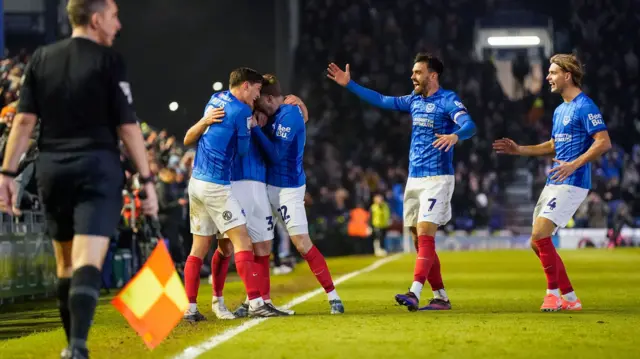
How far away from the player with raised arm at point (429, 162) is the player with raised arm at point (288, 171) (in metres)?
0.83

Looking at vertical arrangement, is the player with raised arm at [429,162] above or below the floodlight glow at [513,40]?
below

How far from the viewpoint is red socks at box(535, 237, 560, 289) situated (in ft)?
32.8

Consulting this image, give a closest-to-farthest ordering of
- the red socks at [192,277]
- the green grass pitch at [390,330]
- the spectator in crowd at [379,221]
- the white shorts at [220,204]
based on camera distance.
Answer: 1. the green grass pitch at [390,330]
2. the white shorts at [220,204]
3. the red socks at [192,277]
4. the spectator in crowd at [379,221]

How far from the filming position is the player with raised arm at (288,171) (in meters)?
9.76

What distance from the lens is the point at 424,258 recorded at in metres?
9.98

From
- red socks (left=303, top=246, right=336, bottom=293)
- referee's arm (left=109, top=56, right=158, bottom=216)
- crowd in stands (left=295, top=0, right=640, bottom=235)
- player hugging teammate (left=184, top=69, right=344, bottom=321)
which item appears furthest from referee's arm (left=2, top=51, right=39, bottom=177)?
crowd in stands (left=295, top=0, right=640, bottom=235)

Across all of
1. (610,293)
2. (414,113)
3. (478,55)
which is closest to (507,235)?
(478,55)

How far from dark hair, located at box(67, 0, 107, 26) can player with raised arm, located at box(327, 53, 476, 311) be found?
4455 millimetres

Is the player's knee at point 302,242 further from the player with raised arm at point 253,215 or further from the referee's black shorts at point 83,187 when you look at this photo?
the referee's black shorts at point 83,187

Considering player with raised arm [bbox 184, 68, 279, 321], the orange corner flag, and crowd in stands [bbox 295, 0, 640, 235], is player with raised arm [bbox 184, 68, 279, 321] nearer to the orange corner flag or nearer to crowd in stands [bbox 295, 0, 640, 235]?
the orange corner flag

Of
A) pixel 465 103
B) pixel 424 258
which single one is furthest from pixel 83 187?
pixel 465 103

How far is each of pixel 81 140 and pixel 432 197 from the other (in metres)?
4.72

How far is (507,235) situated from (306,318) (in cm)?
2523

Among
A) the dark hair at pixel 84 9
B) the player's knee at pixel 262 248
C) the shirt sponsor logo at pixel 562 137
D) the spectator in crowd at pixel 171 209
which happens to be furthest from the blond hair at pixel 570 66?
the spectator in crowd at pixel 171 209
